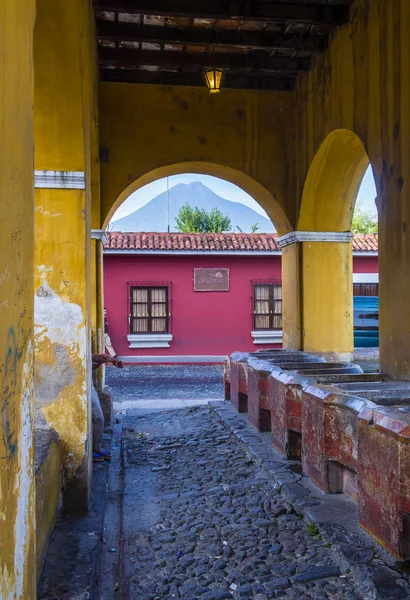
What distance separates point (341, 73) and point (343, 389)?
3.55 m

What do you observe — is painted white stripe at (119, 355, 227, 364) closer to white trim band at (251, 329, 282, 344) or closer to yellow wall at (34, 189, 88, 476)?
white trim band at (251, 329, 282, 344)

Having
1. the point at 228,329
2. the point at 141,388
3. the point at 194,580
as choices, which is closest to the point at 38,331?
the point at 194,580

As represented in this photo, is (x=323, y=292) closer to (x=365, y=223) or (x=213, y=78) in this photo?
(x=213, y=78)

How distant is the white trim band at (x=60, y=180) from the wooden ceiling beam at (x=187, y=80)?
3.53 metres

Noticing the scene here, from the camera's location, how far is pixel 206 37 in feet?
19.3

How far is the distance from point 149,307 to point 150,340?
91cm

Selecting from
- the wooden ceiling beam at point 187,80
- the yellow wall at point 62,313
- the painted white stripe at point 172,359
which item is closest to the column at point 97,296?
the wooden ceiling beam at point 187,80

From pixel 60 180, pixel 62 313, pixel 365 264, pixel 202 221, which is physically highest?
pixel 202 221

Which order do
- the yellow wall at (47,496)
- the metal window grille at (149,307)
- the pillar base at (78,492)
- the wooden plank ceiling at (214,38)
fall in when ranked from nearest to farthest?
the yellow wall at (47,496), the pillar base at (78,492), the wooden plank ceiling at (214,38), the metal window grille at (149,307)

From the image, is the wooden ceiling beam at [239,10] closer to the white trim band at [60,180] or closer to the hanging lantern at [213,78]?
the hanging lantern at [213,78]

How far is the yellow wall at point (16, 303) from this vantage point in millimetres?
1556

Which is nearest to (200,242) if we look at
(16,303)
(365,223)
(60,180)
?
(60,180)

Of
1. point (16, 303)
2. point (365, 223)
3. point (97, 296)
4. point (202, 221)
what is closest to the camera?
point (16, 303)

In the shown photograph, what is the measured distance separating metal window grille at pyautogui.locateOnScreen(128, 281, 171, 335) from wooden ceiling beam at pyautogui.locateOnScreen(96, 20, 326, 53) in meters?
9.04
